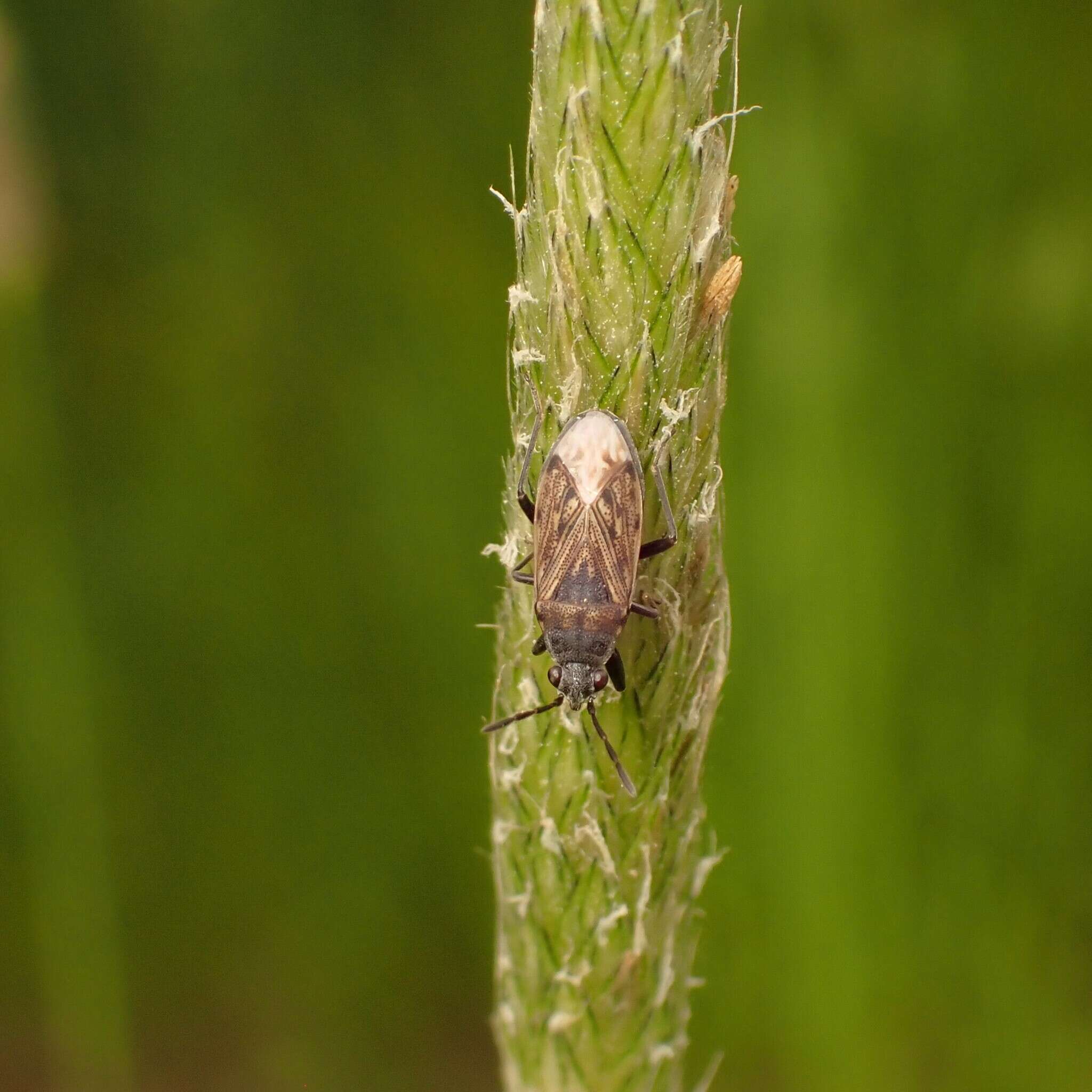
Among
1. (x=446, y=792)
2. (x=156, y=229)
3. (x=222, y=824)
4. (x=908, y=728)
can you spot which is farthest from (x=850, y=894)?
(x=156, y=229)

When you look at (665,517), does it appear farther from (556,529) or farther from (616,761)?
(616,761)

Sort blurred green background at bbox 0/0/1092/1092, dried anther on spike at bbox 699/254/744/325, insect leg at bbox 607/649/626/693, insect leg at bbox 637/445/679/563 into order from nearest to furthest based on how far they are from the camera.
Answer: dried anther on spike at bbox 699/254/744/325 → insect leg at bbox 637/445/679/563 → insect leg at bbox 607/649/626/693 → blurred green background at bbox 0/0/1092/1092

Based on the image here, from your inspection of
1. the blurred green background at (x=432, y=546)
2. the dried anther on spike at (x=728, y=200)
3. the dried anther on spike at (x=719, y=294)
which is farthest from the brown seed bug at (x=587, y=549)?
the blurred green background at (x=432, y=546)

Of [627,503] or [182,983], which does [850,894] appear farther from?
[182,983]

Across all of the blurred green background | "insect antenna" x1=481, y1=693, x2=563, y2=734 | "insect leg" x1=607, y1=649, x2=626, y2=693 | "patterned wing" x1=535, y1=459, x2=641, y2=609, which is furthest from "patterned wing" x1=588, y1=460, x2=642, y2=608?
the blurred green background

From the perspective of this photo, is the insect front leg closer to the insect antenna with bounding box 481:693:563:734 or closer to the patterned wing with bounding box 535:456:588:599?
the patterned wing with bounding box 535:456:588:599

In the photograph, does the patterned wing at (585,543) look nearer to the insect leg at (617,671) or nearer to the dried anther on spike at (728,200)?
the insect leg at (617,671)
